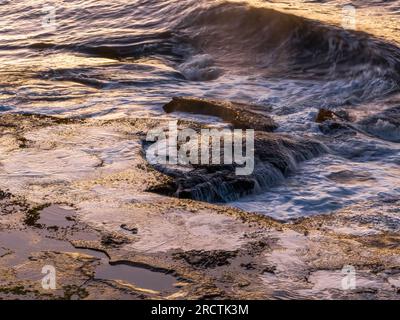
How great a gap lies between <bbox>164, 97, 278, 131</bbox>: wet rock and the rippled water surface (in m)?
0.14

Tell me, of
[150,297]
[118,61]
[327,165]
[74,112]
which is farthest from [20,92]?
Result: [150,297]

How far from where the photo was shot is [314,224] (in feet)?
13.2

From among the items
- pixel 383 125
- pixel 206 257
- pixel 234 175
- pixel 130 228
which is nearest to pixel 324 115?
pixel 383 125

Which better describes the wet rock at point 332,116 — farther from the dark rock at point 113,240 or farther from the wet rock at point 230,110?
the dark rock at point 113,240

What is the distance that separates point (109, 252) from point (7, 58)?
5.69 metres

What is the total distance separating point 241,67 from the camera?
327 inches

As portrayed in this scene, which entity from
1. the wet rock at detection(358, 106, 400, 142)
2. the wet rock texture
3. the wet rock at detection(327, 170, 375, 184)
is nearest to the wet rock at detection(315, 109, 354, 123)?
the wet rock at detection(358, 106, 400, 142)

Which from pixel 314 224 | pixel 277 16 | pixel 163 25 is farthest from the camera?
pixel 163 25

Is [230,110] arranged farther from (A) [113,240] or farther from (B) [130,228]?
(A) [113,240]

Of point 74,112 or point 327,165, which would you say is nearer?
point 327,165

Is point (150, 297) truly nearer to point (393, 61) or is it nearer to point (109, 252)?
point (109, 252)

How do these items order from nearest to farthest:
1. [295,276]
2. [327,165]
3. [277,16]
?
[295,276]
[327,165]
[277,16]

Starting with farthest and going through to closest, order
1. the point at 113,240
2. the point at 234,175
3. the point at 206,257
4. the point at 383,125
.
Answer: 1. the point at 383,125
2. the point at 234,175
3. the point at 113,240
4. the point at 206,257

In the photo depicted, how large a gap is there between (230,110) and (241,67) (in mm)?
2203
